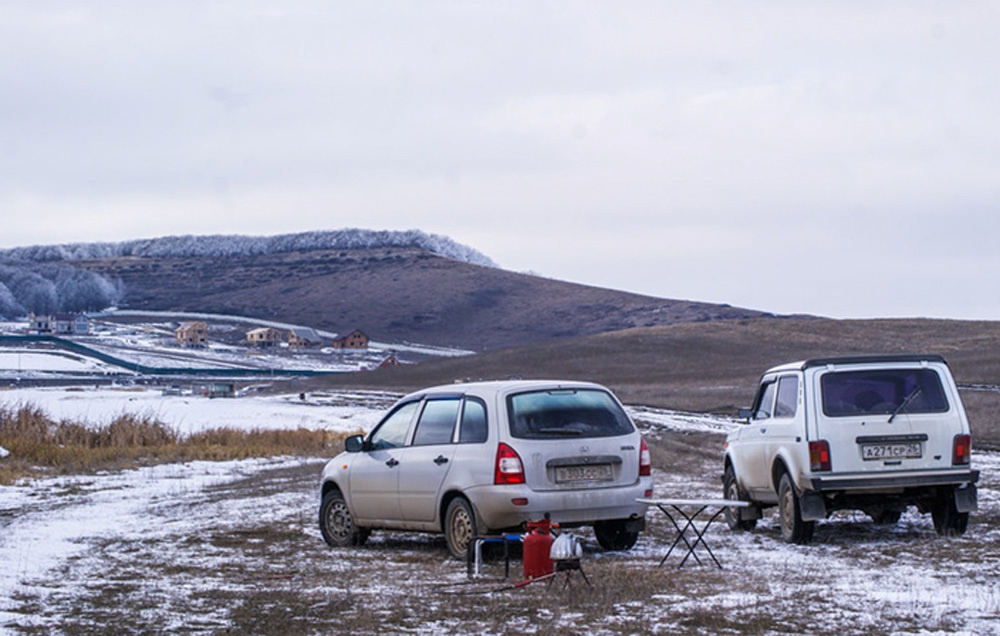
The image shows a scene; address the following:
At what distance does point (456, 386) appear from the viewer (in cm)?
1377

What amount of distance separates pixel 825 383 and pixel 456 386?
140 inches

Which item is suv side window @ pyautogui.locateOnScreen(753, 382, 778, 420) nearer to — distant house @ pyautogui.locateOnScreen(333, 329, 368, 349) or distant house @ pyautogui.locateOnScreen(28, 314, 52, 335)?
distant house @ pyautogui.locateOnScreen(333, 329, 368, 349)

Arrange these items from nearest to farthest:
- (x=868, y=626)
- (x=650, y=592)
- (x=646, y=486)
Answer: (x=868, y=626)
(x=650, y=592)
(x=646, y=486)

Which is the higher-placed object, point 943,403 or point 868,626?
point 943,403

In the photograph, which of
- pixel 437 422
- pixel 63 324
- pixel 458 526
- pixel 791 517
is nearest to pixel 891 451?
pixel 791 517

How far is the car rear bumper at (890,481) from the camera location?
13578mm

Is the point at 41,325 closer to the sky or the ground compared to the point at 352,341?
closer to the sky

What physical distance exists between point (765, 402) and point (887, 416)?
197cm

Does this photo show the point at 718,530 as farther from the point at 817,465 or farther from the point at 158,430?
the point at 158,430

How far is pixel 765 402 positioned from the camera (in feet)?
51.4

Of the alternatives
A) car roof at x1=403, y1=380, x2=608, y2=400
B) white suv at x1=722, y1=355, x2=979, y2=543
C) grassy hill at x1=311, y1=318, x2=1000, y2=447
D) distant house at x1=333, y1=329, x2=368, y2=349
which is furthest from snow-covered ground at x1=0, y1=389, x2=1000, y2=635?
distant house at x1=333, y1=329, x2=368, y2=349

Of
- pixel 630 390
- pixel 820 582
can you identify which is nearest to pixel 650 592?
pixel 820 582

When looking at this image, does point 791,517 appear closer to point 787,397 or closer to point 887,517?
point 787,397

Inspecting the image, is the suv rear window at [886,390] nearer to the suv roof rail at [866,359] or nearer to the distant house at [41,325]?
the suv roof rail at [866,359]
